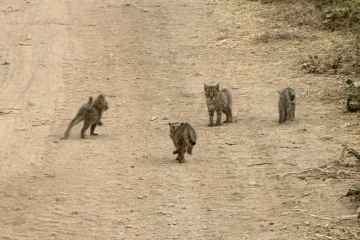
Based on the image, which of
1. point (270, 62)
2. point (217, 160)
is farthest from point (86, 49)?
point (217, 160)

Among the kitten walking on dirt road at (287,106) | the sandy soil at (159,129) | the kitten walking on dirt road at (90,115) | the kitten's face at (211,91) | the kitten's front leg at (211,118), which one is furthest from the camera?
the kitten's face at (211,91)

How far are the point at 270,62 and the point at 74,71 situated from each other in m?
3.18

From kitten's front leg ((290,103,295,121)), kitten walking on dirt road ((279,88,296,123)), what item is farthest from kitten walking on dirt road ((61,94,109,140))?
kitten's front leg ((290,103,295,121))

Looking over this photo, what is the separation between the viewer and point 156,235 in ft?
31.9

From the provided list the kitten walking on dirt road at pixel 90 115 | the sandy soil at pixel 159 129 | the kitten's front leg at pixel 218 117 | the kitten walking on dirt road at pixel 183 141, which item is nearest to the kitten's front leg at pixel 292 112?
the sandy soil at pixel 159 129

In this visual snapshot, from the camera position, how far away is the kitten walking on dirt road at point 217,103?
46.7ft

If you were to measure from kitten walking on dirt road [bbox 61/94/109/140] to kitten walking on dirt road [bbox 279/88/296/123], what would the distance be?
234cm

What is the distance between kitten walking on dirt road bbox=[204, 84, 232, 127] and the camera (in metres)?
14.2

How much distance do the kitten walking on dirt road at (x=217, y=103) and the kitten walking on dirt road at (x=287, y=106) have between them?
726 millimetres

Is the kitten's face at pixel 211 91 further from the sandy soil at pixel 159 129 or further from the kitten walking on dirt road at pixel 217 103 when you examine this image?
the sandy soil at pixel 159 129

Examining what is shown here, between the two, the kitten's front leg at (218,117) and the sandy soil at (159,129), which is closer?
the sandy soil at (159,129)

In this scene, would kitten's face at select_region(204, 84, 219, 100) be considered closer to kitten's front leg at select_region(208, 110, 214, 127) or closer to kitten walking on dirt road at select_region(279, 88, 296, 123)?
kitten's front leg at select_region(208, 110, 214, 127)

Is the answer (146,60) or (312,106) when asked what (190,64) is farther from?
(312,106)

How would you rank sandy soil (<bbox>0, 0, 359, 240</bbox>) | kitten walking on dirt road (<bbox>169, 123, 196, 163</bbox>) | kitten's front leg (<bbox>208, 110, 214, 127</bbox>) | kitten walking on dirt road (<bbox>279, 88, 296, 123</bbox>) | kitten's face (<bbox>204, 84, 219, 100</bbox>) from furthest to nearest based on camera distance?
kitten's face (<bbox>204, 84, 219, 100</bbox>) < kitten's front leg (<bbox>208, 110, 214, 127</bbox>) < kitten walking on dirt road (<bbox>279, 88, 296, 123</bbox>) < kitten walking on dirt road (<bbox>169, 123, 196, 163</bbox>) < sandy soil (<bbox>0, 0, 359, 240</bbox>)
